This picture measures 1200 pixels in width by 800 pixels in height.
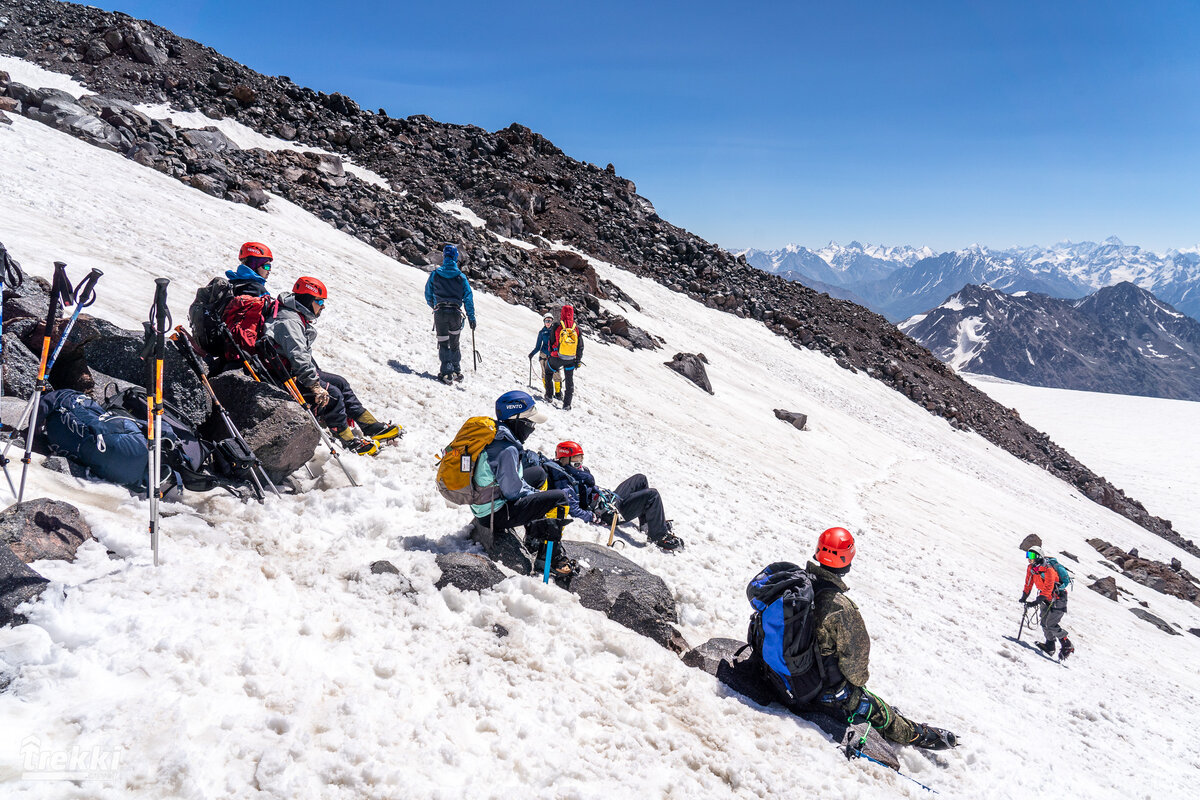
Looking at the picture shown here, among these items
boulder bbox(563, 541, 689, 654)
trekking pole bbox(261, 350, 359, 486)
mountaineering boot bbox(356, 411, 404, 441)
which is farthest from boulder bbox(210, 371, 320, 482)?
boulder bbox(563, 541, 689, 654)

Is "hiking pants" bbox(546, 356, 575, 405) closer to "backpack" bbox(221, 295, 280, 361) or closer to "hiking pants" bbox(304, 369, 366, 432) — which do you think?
"hiking pants" bbox(304, 369, 366, 432)

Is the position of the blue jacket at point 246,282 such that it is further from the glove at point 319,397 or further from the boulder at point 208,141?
the boulder at point 208,141

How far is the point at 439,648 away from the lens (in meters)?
4.55

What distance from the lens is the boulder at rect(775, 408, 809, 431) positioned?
2486 cm

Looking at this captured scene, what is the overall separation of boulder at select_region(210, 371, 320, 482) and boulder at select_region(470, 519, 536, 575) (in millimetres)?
2046

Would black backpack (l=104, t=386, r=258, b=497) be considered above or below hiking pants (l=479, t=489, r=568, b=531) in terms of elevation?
below

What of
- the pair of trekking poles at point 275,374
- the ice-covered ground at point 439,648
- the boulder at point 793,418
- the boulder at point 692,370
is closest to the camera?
A: the ice-covered ground at point 439,648

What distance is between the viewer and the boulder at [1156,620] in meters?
15.6

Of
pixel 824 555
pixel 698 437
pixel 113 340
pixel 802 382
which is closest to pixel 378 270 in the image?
pixel 698 437

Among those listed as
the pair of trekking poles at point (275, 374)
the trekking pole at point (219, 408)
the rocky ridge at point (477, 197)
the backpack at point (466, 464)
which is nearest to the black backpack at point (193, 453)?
the trekking pole at point (219, 408)

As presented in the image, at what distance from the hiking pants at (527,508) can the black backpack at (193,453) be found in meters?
2.52

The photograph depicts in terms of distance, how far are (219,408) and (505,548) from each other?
3.22 meters

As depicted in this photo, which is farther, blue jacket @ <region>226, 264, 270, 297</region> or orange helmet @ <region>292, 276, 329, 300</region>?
orange helmet @ <region>292, 276, 329, 300</region>

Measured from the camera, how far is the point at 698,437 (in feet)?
58.1
